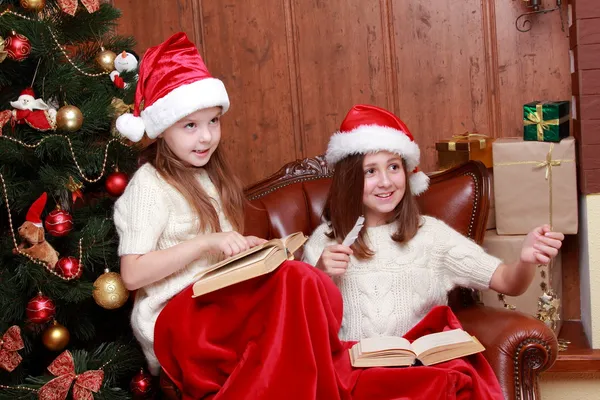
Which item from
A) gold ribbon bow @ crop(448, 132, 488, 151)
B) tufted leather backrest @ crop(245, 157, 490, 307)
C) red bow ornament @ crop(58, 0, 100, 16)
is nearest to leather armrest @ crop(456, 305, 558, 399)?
tufted leather backrest @ crop(245, 157, 490, 307)

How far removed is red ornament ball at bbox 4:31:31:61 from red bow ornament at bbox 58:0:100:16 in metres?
0.16

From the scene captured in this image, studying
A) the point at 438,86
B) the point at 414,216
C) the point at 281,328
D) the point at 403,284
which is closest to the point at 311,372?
the point at 281,328

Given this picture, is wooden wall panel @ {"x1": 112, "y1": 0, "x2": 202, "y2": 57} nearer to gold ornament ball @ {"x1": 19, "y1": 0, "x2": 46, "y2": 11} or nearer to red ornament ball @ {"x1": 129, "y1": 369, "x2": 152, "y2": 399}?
gold ornament ball @ {"x1": 19, "y1": 0, "x2": 46, "y2": 11}

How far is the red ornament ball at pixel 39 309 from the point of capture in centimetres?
198

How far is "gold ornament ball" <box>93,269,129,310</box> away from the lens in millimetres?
2072

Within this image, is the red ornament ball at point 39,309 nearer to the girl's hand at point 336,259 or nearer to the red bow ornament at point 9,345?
the red bow ornament at point 9,345

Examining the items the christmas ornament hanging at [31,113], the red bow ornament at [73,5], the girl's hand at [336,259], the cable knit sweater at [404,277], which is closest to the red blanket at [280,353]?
the girl's hand at [336,259]

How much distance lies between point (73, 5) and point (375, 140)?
89cm

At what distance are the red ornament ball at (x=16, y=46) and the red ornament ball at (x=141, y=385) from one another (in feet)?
3.04

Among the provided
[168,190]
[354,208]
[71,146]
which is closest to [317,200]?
[354,208]

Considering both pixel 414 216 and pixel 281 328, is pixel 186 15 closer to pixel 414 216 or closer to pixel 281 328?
pixel 414 216

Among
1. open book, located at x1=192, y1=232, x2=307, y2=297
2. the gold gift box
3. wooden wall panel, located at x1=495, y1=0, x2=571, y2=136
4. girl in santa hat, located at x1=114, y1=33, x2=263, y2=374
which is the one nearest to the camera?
open book, located at x1=192, y1=232, x2=307, y2=297

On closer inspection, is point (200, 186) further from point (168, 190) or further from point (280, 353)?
point (280, 353)

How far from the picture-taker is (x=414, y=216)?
7.24 feet
